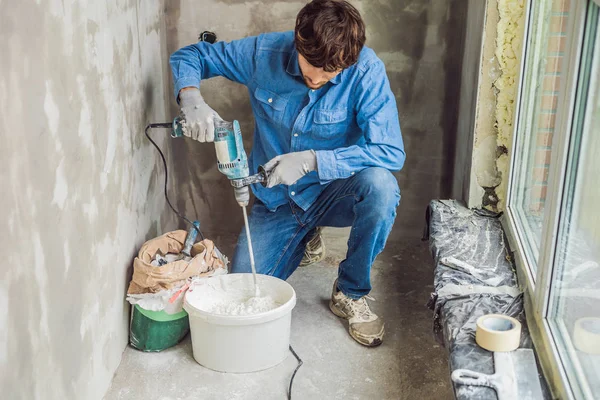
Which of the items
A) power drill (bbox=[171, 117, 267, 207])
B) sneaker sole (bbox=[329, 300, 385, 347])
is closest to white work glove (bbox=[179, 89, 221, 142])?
power drill (bbox=[171, 117, 267, 207])

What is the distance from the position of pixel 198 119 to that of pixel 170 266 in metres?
0.51

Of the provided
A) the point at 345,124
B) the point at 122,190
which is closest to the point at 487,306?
the point at 345,124

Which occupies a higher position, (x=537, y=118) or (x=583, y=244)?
(x=537, y=118)

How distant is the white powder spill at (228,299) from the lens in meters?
2.40

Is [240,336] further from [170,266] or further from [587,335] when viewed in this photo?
[587,335]

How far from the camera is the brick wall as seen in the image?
220 centimetres

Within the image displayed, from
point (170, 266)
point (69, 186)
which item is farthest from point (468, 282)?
point (69, 186)

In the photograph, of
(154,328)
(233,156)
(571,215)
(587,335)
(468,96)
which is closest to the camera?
(587,335)

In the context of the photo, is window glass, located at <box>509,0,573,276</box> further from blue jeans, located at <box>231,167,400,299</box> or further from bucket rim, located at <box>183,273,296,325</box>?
bucket rim, located at <box>183,273,296,325</box>

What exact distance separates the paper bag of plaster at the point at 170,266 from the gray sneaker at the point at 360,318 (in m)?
0.47

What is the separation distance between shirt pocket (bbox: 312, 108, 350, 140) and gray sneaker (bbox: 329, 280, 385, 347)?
0.60 m

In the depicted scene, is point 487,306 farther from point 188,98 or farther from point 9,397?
point 9,397

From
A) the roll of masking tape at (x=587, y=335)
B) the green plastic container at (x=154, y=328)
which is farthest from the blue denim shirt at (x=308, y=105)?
the roll of masking tape at (x=587, y=335)

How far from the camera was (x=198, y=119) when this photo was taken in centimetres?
241
